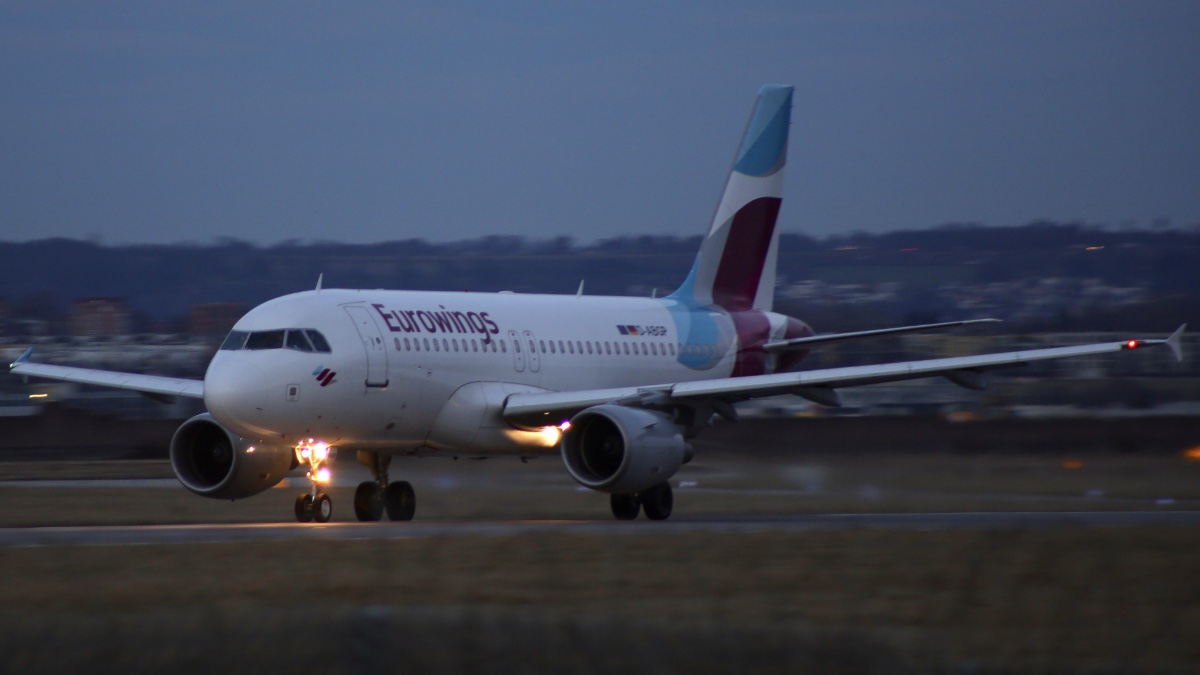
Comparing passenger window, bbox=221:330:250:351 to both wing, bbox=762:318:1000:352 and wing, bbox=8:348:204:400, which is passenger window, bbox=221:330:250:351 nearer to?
wing, bbox=8:348:204:400

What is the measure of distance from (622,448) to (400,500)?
12.1 feet

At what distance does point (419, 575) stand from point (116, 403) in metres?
56.1

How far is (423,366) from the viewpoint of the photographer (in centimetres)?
2356

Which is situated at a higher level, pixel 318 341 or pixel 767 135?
pixel 767 135

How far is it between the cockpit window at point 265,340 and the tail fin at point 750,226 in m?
10.5

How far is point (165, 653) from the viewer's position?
8.38 m

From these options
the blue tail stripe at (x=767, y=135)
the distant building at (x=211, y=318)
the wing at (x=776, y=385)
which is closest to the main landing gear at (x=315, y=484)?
the wing at (x=776, y=385)

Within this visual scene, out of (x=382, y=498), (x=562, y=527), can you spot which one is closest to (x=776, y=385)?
(x=562, y=527)

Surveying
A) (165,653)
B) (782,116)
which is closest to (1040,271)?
(782,116)

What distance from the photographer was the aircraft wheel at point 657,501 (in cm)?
2395

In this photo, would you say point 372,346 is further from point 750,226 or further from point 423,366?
point 750,226

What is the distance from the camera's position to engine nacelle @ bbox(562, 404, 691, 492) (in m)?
22.2

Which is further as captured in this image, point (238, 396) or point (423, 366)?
point (423, 366)

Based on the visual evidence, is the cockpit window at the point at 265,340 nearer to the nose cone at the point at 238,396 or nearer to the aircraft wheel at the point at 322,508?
the nose cone at the point at 238,396
